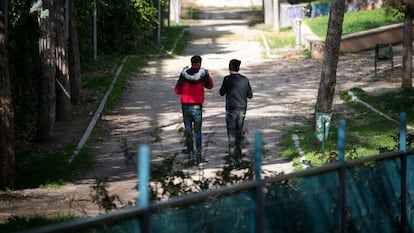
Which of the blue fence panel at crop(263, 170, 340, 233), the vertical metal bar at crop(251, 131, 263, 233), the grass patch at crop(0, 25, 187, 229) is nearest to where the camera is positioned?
the vertical metal bar at crop(251, 131, 263, 233)

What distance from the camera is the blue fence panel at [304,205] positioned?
6977 millimetres

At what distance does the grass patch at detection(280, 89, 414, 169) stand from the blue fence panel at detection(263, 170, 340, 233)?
307cm

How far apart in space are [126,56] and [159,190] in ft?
91.8

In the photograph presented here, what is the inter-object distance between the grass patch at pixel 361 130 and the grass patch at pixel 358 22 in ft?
49.6

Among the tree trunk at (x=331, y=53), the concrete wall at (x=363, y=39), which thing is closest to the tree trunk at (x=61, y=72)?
the tree trunk at (x=331, y=53)

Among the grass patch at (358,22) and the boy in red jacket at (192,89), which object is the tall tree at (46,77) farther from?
the grass patch at (358,22)

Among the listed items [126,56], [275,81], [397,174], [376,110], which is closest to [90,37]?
[126,56]

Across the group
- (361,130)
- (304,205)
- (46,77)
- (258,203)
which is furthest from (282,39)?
(258,203)

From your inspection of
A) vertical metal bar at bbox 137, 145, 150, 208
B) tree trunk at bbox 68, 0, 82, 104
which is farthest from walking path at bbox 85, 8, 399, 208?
vertical metal bar at bbox 137, 145, 150, 208

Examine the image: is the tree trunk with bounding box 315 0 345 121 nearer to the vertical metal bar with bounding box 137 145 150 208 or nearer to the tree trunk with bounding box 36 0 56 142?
the tree trunk with bounding box 36 0 56 142

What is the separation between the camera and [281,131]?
1912cm

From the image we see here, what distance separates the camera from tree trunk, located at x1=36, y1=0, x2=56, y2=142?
58.9 feet

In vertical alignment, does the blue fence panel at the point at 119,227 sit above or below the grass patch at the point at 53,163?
above

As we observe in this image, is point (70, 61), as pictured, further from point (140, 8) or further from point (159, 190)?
point (159, 190)
